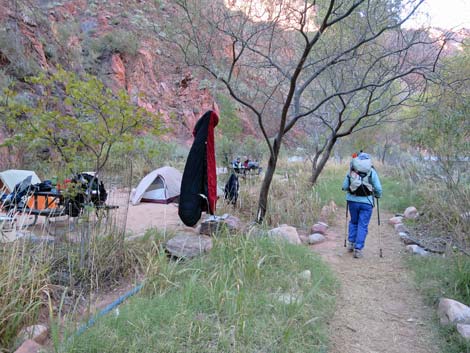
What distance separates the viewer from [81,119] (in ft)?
12.5

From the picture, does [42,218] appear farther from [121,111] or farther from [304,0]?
[304,0]

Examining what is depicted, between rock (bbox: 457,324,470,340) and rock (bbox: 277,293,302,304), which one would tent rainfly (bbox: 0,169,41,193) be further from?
rock (bbox: 457,324,470,340)

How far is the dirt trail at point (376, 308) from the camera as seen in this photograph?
9.86 feet

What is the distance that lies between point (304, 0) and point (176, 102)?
18.3 m

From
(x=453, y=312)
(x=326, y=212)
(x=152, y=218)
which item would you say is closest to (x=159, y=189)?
(x=152, y=218)

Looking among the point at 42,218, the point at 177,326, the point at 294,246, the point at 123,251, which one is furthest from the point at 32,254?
the point at 42,218

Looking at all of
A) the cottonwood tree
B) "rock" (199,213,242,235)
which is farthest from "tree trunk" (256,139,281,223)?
"rock" (199,213,242,235)

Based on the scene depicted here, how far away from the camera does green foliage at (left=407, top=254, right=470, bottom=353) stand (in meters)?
2.92

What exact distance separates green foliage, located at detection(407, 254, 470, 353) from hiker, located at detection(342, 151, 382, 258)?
76 cm

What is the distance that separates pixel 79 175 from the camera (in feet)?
13.6

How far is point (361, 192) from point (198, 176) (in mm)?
2186

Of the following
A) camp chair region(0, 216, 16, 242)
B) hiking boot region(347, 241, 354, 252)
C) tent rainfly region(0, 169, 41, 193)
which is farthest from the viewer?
tent rainfly region(0, 169, 41, 193)

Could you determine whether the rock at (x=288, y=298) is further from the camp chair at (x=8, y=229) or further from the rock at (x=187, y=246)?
the camp chair at (x=8, y=229)

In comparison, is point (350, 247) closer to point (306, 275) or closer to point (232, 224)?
point (232, 224)
